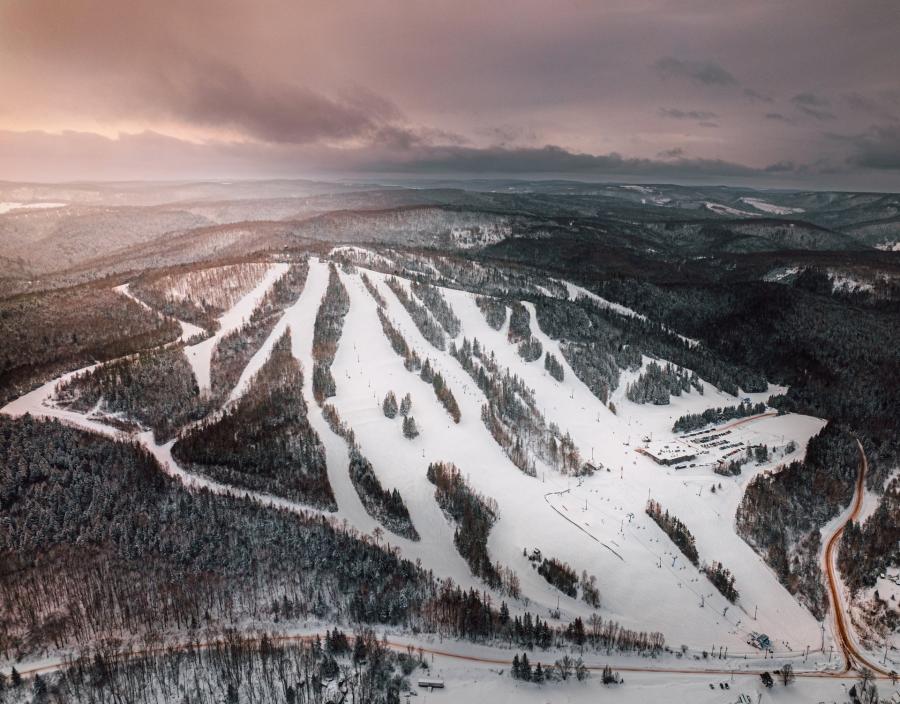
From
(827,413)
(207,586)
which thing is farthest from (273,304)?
(827,413)

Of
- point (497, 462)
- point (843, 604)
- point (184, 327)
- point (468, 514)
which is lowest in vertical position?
point (843, 604)

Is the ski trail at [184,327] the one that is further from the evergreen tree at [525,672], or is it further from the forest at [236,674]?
the evergreen tree at [525,672]

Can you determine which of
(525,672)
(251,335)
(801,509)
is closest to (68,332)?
(251,335)

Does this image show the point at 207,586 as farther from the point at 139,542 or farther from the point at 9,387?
the point at 9,387

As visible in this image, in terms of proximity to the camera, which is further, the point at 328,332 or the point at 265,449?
the point at 328,332

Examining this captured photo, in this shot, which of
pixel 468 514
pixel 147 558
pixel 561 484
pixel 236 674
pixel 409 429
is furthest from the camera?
pixel 409 429

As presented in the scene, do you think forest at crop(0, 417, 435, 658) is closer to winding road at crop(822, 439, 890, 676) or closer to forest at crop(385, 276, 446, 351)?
winding road at crop(822, 439, 890, 676)

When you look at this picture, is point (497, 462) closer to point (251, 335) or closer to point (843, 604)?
point (843, 604)

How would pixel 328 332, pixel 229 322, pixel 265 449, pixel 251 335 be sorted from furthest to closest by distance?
pixel 229 322 → pixel 251 335 → pixel 328 332 → pixel 265 449
